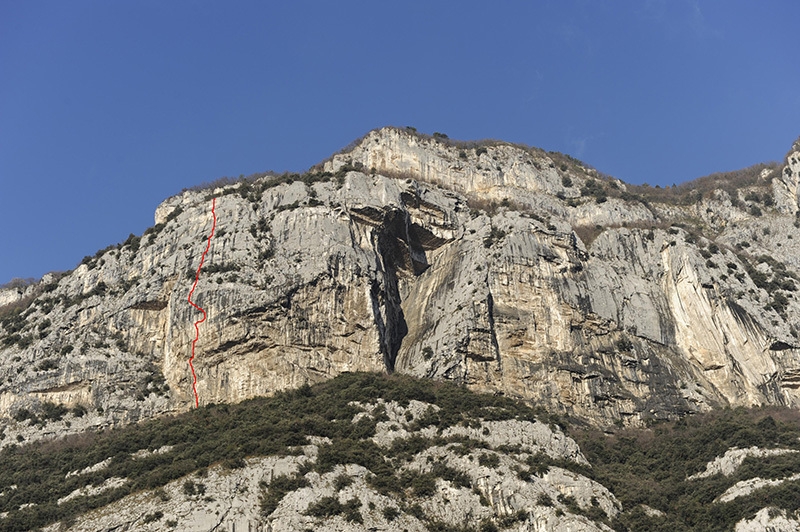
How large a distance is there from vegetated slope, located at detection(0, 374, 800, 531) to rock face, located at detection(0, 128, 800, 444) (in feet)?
13.3

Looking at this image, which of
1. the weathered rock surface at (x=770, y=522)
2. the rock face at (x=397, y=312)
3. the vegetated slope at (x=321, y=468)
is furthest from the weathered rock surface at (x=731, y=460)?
the rock face at (x=397, y=312)

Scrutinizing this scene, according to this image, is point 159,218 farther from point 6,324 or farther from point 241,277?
point 241,277

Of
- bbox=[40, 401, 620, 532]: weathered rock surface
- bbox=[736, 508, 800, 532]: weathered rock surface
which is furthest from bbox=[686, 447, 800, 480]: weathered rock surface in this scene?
bbox=[40, 401, 620, 532]: weathered rock surface

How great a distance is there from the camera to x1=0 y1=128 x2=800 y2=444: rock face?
68.1 metres

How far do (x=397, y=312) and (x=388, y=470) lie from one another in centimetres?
2567

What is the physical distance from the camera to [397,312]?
255 ft

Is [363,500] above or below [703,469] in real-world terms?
above

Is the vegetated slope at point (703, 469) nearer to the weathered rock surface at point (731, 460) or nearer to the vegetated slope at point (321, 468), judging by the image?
the weathered rock surface at point (731, 460)

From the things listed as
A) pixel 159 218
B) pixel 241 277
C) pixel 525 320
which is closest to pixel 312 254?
pixel 241 277

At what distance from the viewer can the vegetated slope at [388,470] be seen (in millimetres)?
48188

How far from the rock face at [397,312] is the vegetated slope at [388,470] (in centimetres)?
405

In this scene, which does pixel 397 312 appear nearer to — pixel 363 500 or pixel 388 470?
pixel 388 470

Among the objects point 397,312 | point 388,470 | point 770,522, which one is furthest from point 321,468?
point 397,312

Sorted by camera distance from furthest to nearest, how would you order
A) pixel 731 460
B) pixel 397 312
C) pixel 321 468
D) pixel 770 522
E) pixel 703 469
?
pixel 397 312, pixel 703 469, pixel 731 460, pixel 321 468, pixel 770 522
